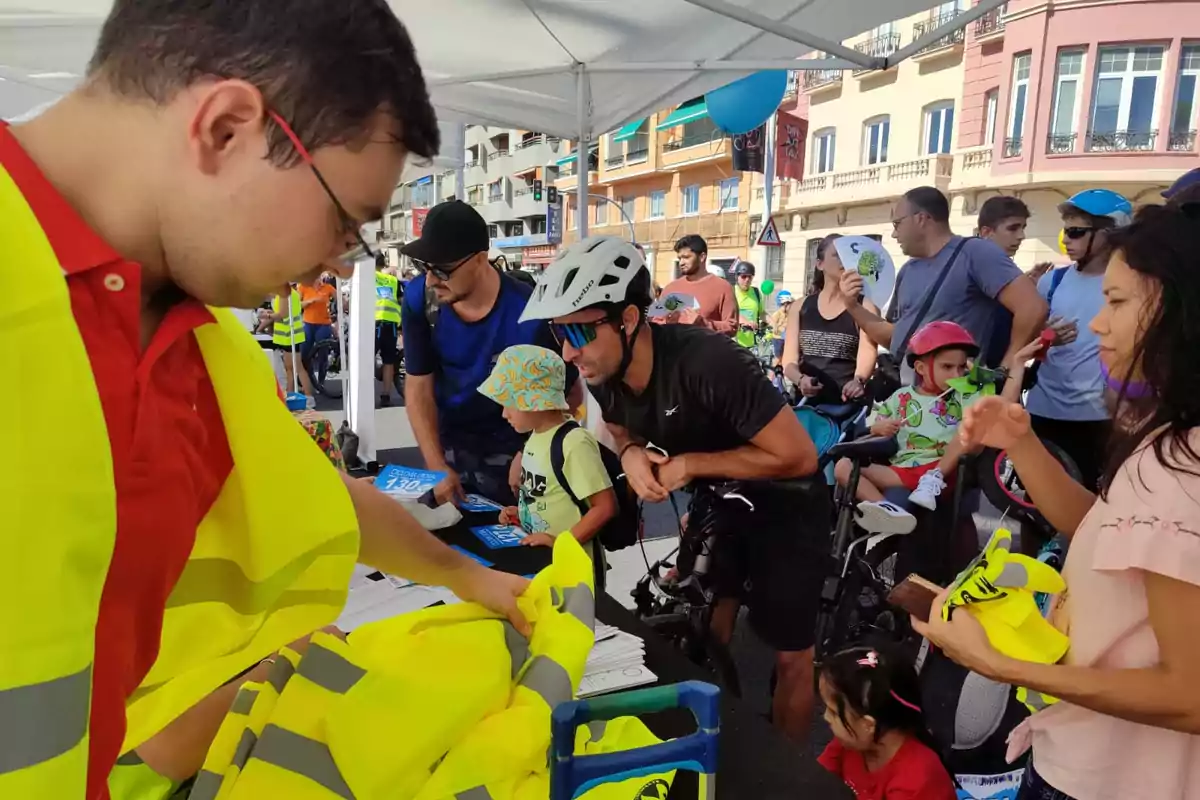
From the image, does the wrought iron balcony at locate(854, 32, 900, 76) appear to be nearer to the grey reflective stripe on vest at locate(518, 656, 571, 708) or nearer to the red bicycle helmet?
the red bicycle helmet

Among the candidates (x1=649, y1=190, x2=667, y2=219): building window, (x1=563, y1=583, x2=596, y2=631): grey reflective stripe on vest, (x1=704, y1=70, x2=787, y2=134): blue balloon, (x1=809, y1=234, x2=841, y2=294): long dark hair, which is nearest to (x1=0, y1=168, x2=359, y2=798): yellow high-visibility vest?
(x1=563, y1=583, x2=596, y2=631): grey reflective stripe on vest

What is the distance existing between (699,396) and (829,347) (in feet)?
10.5

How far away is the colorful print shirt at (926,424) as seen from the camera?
12.2 feet

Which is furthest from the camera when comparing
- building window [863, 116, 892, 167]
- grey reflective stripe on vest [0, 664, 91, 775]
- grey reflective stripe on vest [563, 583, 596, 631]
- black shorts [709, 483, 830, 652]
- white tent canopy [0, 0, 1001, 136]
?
building window [863, 116, 892, 167]

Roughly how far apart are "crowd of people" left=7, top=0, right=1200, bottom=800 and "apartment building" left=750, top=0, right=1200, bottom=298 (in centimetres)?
1657

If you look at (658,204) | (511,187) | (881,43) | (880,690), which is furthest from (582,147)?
(511,187)

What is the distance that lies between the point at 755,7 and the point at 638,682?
352 centimetres

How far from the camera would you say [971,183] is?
1991cm

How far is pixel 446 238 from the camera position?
8.94ft

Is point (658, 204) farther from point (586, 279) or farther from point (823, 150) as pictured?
point (586, 279)

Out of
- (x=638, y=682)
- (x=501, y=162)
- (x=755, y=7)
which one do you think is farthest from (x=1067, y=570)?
(x=501, y=162)

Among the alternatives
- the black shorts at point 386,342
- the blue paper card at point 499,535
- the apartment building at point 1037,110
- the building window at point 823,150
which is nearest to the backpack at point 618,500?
the blue paper card at point 499,535

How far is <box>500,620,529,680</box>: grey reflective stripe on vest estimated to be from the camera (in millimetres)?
1123

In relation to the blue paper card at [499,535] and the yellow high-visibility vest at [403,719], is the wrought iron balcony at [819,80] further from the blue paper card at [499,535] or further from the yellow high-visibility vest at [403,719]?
the yellow high-visibility vest at [403,719]
